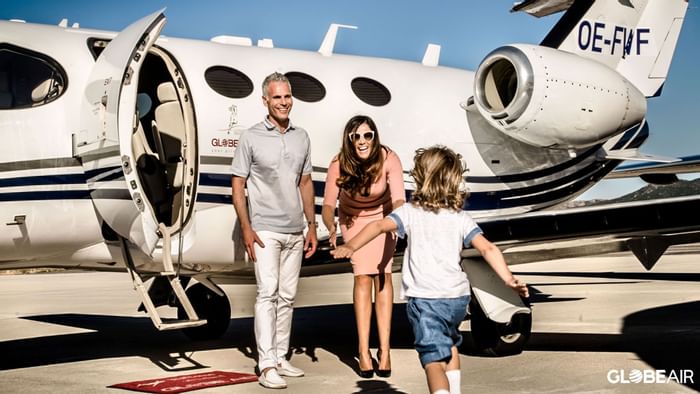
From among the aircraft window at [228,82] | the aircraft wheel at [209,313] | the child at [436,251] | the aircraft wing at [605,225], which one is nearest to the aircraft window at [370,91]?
the aircraft window at [228,82]

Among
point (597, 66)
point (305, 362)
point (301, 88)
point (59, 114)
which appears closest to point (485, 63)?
point (597, 66)

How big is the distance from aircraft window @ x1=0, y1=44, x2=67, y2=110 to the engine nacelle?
13.0 feet

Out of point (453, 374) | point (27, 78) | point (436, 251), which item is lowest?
point (453, 374)

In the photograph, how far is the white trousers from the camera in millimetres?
6332

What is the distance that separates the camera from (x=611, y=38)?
34.0 ft

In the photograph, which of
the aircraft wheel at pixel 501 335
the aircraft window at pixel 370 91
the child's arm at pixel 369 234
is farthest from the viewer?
the aircraft window at pixel 370 91

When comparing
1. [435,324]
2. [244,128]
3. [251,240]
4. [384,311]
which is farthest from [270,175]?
[435,324]

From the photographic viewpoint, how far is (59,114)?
7.00m

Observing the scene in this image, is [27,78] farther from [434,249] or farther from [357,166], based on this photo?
[434,249]

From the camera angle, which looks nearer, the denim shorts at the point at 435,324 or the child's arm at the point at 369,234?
the denim shorts at the point at 435,324

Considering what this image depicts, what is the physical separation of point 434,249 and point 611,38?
6.48m

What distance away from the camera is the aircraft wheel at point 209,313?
9359mm

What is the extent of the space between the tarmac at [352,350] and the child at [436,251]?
4.72 ft

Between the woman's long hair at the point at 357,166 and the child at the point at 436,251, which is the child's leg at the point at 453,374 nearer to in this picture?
the child at the point at 436,251
